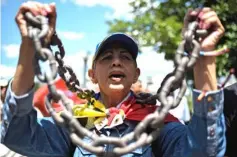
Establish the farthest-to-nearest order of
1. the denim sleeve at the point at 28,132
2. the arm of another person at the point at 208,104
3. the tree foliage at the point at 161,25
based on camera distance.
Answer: the tree foliage at the point at 161,25 → the denim sleeve at the point at 28,132 → the arm of another person at the point at 208,104

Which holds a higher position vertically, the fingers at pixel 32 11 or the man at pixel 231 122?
the fingers at pixel 32 11

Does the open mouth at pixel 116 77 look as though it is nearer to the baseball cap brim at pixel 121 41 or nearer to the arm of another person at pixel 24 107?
the baseball cap brim at pixel 121 41

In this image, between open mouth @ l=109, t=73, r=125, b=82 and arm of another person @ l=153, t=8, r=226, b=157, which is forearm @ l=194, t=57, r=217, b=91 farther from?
open mouth @ l=109, t=73, r=125, b=82

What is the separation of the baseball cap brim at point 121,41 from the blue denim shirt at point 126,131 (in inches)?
16.0

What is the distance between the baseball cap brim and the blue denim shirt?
0.41m

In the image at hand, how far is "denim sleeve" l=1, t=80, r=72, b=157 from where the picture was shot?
1.80 m

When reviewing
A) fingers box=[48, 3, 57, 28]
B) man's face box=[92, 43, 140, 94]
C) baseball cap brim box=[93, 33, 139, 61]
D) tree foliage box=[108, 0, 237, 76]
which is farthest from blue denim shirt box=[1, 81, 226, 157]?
tree foliage box=[108, 0, 237, 76]

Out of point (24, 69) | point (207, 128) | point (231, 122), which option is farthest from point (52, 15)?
point (231, 122)

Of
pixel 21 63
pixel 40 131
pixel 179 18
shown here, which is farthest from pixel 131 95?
pixel 179 18

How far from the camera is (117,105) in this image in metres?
2.23

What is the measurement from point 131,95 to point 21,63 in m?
0.70

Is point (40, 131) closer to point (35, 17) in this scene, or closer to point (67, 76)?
point (67, 76)

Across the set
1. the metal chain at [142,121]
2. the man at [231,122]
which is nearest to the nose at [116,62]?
the metal chain at [142,121]

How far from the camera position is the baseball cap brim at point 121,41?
224cm
